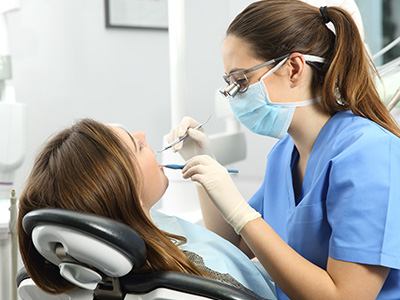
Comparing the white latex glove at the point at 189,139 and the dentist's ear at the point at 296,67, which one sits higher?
the dentist's ear at the point at 296,67

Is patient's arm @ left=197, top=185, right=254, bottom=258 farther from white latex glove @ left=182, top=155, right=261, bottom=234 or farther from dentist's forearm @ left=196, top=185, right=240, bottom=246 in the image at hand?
white latex glove @ left=182, top=155, right=261, bottom=234

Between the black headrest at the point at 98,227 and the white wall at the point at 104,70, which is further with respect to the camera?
the white wall at the point at 104,70

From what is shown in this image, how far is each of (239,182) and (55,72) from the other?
1.44 metres

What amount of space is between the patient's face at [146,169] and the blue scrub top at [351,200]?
0.35m

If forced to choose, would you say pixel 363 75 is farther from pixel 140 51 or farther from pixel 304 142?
pixel 140 51

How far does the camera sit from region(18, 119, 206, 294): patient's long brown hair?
38.4 inches

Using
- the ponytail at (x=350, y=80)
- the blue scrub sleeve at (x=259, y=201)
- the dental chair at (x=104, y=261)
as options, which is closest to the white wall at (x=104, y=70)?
the blue scrub sleeve at (x=259, y=201)

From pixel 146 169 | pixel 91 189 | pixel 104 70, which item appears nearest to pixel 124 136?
pixel 146 169

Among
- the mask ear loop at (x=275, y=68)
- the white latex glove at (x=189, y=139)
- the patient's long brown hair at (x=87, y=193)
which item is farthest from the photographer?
the white latex glove at (x=189, y=139)

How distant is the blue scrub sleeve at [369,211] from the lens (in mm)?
1050

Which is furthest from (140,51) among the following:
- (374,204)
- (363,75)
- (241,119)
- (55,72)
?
(374,204)

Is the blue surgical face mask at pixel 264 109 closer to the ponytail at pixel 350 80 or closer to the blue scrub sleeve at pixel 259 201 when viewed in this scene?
the ponytail at pixel 350 80

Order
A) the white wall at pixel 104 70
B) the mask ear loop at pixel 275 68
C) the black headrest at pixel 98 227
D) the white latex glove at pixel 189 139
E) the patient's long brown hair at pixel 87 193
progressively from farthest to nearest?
the white wall at pixel 104 70 < the white latex glove at pixel 189 139 < the mask ear loop at pixel 275 68 < the patient's long brown hair at pixel 87 193 < the black headrest at pixel 98 227

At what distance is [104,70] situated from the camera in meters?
2.80
